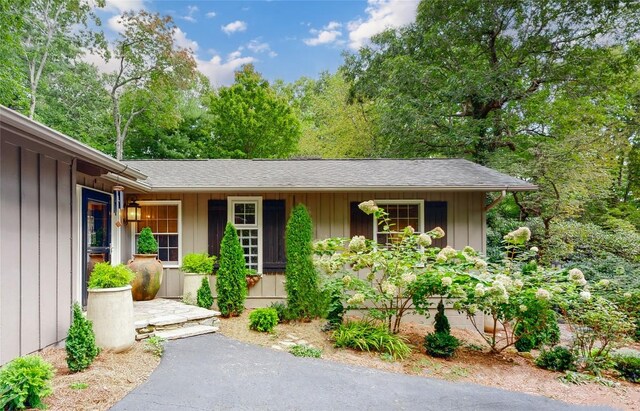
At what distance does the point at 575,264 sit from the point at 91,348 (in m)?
10.1

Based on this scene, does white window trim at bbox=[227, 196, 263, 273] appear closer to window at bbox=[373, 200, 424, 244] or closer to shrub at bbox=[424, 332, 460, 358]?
window at bbox=[373, 200, 424, 244]

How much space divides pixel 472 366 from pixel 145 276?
214 inches

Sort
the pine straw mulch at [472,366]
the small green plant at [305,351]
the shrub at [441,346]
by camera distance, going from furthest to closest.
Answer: the shrub at [441,346], the small green plant at [305,351], the pine straw mulch at [472,366]

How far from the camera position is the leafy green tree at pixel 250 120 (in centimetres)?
1655

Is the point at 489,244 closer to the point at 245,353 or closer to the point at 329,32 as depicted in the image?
the point at 245,353

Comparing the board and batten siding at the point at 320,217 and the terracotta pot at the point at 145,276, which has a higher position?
the board and batten siding at the point at 320,217

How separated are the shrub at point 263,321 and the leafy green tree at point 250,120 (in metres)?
12.5

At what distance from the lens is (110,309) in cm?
370

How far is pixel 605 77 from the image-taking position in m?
10.2

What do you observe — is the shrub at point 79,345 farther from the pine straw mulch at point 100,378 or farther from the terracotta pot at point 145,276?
the terracotta pot at point 145,276

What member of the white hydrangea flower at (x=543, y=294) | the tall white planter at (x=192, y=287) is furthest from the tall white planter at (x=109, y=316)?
the white hydrangea flower at (x=543, y=294)

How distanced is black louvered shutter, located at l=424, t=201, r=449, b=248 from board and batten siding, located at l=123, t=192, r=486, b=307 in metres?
0.09

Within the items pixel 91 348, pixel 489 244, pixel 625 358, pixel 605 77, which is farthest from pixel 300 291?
pixel 605 77

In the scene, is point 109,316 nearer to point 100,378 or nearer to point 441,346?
point 100,378
